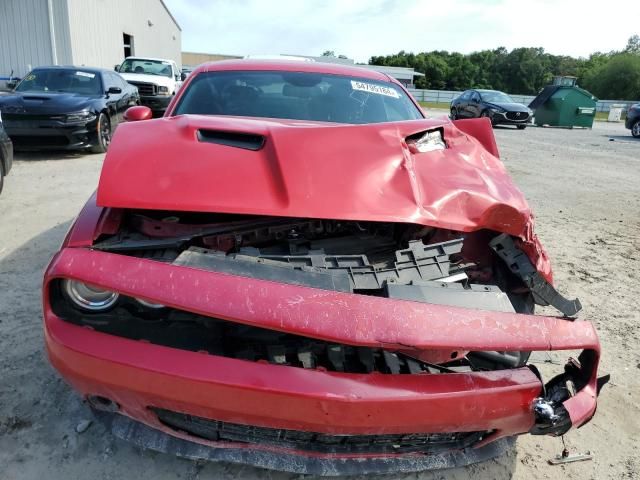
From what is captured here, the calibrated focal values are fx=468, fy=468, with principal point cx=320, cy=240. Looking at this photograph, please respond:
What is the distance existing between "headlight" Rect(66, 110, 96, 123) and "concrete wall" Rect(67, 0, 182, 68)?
972 centimetres

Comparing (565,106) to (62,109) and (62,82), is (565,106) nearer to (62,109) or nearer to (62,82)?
(62,82)

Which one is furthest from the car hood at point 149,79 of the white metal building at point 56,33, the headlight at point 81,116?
the headlight at point 81,116

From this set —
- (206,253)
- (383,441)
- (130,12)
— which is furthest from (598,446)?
(130,12)

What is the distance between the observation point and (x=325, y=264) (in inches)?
68.5

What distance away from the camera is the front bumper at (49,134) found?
Result: 7023 millimetres

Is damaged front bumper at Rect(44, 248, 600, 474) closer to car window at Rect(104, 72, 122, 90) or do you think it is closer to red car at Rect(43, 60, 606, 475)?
red car at Rect(43, 60, 606, 475)

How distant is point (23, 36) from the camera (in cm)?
1455

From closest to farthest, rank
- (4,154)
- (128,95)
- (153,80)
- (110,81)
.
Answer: (4,154), (110,81), (128,95), (153,80)

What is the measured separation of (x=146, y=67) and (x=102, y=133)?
22.7 ft

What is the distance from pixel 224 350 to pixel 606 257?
409cm


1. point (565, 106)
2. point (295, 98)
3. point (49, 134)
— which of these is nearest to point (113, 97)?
point (49, 134)

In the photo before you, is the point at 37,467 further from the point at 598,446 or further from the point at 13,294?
the point at 598,446

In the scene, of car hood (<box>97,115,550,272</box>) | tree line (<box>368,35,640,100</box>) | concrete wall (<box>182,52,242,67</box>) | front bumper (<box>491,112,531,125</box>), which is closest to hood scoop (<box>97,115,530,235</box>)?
car hood (<box>97,115,550,272</box>)

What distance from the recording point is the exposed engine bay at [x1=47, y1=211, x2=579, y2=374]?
63.1 inches
